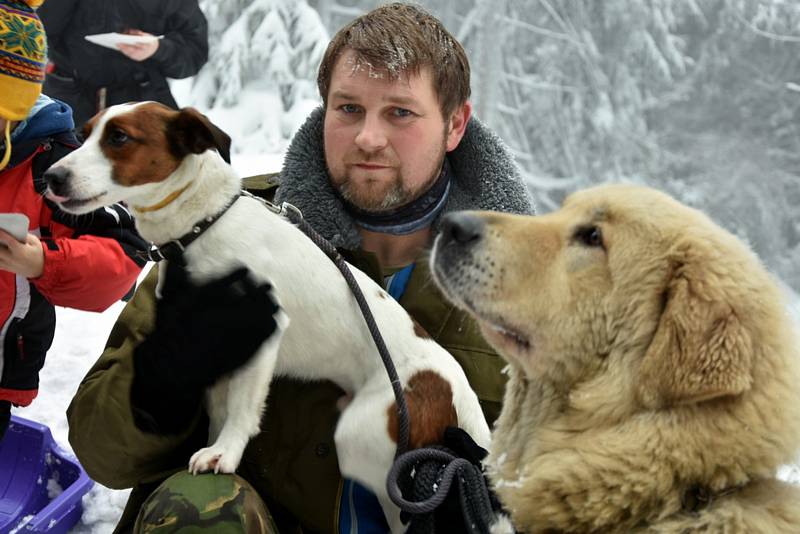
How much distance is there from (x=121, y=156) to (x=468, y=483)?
176 centimetres

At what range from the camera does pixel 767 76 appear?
Result: 17.1 metres

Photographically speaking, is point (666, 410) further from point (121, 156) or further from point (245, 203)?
point (121, 156)

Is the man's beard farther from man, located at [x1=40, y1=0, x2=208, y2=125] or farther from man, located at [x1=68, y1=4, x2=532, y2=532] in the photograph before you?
man, located at [x1=40, y1=0, x2=208, y2=125]

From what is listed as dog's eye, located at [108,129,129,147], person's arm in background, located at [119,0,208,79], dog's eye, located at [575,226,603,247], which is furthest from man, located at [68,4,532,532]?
person's arm in background, located at [119,0,208,79]

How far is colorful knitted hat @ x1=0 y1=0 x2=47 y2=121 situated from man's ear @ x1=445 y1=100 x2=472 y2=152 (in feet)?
6.01

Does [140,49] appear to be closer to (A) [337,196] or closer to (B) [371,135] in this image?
(A) [337,196]

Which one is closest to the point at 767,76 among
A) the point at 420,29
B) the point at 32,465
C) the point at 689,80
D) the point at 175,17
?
the point at 689,80

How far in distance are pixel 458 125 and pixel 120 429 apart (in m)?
1.91

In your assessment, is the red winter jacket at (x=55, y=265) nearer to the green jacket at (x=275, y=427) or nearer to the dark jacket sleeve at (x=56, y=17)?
the green jacket at (x=275, y=427)

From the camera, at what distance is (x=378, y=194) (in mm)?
2967

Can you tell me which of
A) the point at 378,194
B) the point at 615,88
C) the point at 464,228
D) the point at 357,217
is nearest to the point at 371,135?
the point at 378,194

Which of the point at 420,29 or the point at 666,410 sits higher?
the point at 420,29

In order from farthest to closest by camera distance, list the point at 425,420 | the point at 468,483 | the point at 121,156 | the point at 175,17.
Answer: the point at 175,17 < the point at 121,156 < the point at 425,420 < the point at 468,483

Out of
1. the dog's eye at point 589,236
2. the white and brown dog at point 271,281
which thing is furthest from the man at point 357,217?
the dog's eye at point 589,236
